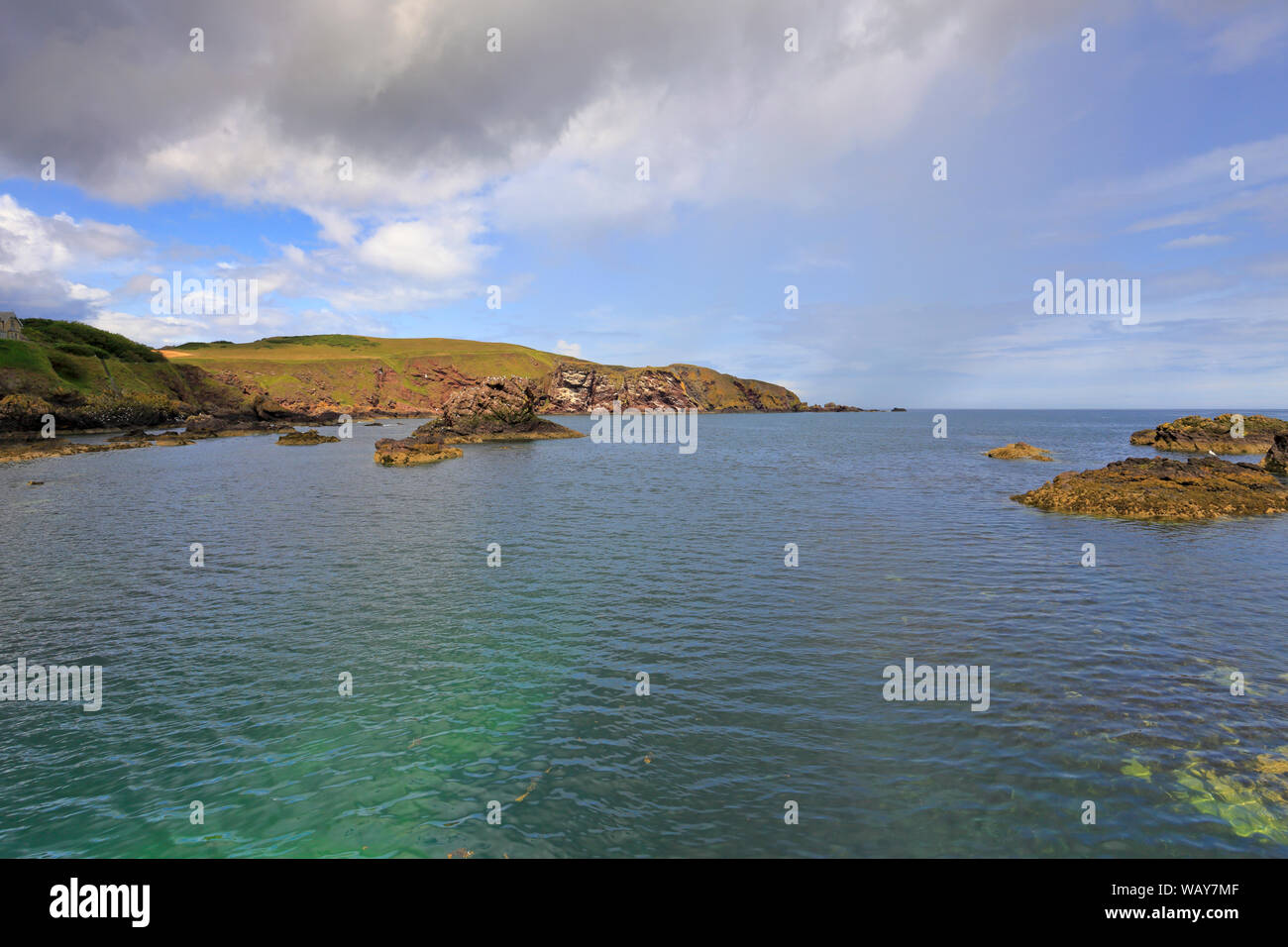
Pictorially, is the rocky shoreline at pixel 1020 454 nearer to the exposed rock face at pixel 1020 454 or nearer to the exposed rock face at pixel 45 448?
the exposed rock face at pixel 1020 454

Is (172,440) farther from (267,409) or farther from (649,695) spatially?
(649,695)

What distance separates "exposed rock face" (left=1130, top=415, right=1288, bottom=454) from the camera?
65.9 metres

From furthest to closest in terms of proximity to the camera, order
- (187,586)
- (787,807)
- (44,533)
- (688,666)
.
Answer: (44,533), (187,586), (688,666), (787,807)

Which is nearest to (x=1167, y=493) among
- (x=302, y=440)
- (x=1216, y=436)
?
(x=1216, y=436)

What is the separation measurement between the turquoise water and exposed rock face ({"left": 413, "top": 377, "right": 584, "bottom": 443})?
6384 cm

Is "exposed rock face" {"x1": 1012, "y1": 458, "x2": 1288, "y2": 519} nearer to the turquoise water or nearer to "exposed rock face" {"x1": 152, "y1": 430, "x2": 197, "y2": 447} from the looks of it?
the turquoise water

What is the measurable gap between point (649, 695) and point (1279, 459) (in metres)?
60.6

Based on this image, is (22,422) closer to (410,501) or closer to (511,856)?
(410,501)

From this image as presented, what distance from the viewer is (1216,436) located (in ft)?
230

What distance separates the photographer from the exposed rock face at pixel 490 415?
3642 inches

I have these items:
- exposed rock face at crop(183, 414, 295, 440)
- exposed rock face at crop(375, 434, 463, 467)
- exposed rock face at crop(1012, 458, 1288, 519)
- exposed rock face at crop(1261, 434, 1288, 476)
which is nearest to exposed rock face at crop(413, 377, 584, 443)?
exposed rock face at crop(375, 434, 463, 467)
